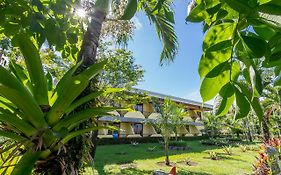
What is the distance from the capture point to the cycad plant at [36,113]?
1.26 meters

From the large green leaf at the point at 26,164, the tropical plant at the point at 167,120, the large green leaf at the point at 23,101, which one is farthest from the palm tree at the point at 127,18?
the tropical plant at the point at 167,120

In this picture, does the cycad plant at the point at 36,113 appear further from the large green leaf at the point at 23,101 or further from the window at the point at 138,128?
the window at the point at 138,128

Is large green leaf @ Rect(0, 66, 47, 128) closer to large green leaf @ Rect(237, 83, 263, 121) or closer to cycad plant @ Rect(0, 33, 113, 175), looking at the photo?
cycad plant @ Rect(0, 33, 113, 175)

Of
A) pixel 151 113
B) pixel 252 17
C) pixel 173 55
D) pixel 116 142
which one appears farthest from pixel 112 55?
pixel 151 113

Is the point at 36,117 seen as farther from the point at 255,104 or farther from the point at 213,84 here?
the point at 255,104

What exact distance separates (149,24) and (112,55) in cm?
842

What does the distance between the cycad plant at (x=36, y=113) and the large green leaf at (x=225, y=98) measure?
713 millimetres

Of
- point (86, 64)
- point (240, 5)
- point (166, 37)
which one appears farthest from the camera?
point (166, 37)

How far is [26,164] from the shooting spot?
1.18 meters

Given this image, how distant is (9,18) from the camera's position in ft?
6.56

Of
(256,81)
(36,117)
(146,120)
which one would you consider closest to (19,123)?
(36,117)

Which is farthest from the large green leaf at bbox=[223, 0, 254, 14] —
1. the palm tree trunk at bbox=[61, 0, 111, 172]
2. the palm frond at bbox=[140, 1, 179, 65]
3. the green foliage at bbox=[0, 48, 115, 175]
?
the palm frond at bbox=[140, 1, 179, 65]

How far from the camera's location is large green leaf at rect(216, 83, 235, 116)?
754 mm

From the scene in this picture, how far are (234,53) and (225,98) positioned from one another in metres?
0.14
